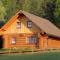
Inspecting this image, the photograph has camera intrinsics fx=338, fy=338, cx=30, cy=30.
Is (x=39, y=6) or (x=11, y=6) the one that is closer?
(x=39, y=6)

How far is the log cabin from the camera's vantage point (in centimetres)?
5722

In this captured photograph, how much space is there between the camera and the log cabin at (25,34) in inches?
2253

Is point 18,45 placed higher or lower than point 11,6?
lower

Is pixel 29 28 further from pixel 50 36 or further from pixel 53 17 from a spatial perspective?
pixel 53 17

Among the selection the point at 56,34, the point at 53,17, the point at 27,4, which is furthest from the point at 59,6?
the point at 56,34

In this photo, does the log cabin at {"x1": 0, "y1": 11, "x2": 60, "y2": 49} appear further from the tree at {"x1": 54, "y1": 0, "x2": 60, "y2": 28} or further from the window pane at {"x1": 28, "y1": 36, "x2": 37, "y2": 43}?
the tree at {"x1": 54, "y1": 0, "x2": 60, "y2": 28}

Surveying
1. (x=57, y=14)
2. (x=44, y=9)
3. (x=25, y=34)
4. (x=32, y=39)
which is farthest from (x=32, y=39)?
(x=44, y=9)

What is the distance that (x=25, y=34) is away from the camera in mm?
58875

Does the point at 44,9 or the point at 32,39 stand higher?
the point at 44,9

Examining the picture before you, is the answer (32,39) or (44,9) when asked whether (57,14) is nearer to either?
(44,9)

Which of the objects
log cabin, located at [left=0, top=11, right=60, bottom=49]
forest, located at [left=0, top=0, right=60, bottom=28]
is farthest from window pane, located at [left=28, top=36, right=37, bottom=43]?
forest, located at [left=0, top=0, right=60, bottom=28]

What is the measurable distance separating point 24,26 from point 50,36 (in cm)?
504

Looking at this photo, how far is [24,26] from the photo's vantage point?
5938 cm

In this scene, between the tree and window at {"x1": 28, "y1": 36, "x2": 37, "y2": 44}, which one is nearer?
window at {"x1": 28, "y1": 36, "x2": 37, "y2": 44}
